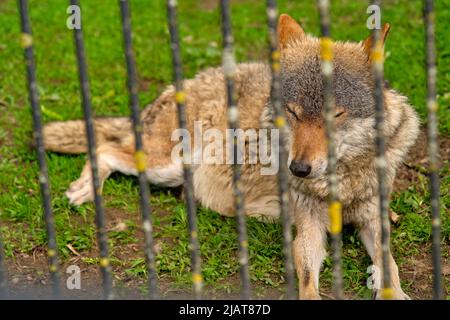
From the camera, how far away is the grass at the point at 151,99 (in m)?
4.68

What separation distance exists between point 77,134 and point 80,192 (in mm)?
725

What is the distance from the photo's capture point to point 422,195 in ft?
17.3

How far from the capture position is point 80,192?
17.7 ft

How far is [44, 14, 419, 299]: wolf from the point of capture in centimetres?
417

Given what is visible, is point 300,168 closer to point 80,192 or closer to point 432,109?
point 432,109

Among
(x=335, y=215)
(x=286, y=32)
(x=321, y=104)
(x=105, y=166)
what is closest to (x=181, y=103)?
(x=335, y=215)

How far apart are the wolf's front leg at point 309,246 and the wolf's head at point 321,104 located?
0.47 meters

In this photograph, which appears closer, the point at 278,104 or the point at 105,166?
the point at 278,104

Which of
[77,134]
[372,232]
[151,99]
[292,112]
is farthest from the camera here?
[151,99]

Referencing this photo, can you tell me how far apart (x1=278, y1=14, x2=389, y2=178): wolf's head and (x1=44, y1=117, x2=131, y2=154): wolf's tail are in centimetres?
194

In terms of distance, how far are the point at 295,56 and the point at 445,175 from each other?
172cm

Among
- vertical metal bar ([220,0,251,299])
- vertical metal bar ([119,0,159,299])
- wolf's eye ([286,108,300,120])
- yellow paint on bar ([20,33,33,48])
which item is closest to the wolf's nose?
wolf's eye ([286,108,300,120])

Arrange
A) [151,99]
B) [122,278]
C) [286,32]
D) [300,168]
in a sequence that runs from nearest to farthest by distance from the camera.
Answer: [300,168] → [122,278] → [286,32] → [151,99]

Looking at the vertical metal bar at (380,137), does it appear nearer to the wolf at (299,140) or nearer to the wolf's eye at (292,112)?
the wolf at (299,140)
